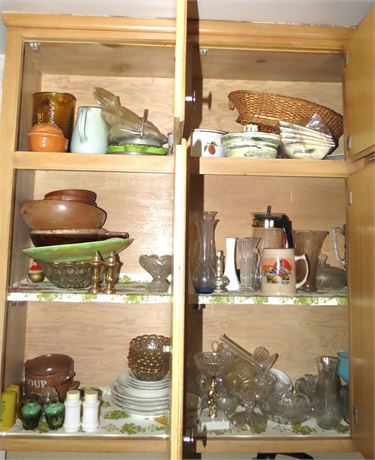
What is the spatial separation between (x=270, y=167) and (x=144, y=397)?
2.34ft

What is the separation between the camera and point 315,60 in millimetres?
1093

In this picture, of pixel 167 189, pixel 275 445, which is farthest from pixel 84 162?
pixel 275 445

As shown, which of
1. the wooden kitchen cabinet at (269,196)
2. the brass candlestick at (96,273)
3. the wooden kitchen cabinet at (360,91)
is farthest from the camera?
the wooden kitchen cabinet at (269,196)

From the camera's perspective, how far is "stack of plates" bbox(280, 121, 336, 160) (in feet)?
3.35

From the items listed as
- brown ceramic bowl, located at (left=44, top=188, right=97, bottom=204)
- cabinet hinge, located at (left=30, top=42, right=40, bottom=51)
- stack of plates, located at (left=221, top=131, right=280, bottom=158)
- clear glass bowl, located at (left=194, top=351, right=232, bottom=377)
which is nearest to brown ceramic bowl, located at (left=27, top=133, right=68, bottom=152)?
brown ceramic bowl, located at (left=44, top=188, right=97, bottom=204)

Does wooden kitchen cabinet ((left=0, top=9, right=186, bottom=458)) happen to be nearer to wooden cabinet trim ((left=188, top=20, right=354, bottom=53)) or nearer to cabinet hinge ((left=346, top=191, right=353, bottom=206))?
wooden cabinet trim ((left=188, top=20, right=354, bottom=53))

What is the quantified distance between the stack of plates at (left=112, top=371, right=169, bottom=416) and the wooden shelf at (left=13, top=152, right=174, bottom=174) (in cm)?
59

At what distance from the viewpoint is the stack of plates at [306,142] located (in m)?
1.02

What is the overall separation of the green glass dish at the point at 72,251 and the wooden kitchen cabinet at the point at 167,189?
0.07 metres

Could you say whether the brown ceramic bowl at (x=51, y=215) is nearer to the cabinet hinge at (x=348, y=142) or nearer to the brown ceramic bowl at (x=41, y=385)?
the brown ceramic bowl at (x=41, y=385)

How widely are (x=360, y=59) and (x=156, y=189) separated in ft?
2.20

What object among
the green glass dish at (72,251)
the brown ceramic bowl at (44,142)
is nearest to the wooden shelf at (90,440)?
the green glass dish at (72,251)

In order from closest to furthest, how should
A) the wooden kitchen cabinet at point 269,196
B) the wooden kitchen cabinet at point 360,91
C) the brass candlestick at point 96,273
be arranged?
the wooden kitchen cabinet at point 360,91 < the brass candlestick at point 96,273 < the wooden kitchen cabinet at point 269,196

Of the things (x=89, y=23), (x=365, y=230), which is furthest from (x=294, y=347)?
(x=89, y=23)
